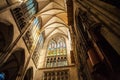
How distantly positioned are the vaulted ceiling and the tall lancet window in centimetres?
172

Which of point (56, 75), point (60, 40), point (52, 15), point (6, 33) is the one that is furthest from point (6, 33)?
point (60, 40)

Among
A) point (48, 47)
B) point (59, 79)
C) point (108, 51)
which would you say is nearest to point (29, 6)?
point (48, 47)

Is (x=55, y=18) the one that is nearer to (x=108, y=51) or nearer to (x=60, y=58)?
(x=60, y=58)

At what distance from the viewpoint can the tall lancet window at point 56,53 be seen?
16.0m

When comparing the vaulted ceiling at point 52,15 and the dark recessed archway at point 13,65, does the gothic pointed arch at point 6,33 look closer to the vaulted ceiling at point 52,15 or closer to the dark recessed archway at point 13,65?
the dark recessed archway at point 13,65

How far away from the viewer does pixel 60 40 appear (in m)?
20.6

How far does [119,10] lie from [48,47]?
55.8 ft

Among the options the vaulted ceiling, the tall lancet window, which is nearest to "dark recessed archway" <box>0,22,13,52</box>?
the vaulted ceiling

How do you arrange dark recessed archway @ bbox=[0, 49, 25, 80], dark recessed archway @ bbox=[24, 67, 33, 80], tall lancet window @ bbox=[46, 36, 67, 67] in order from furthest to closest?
1. tall lancet window @ bbox=[46, 36, 67, 67]
2. dark recessed archway @ bbox=[24, 67, 33, 80]
3. dark recessed archway @ bbox=[0, 49, 25, 80]

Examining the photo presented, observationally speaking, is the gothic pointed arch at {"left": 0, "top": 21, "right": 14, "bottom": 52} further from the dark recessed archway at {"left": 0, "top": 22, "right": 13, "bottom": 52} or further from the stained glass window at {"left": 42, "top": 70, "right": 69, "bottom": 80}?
the stained glass window at {"left": 42, "top": 70, "right": 69, "bottom": 80}

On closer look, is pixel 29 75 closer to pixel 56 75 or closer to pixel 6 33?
pixel 56 75

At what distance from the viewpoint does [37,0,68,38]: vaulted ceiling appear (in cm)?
1727

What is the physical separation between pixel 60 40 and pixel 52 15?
4.36m

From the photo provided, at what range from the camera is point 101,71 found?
2.97 meters
